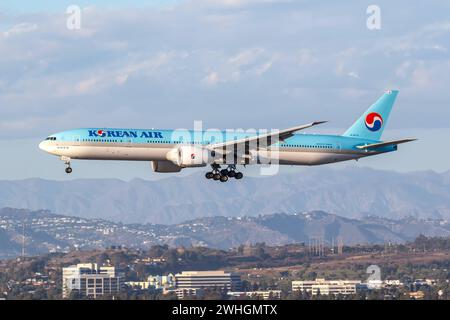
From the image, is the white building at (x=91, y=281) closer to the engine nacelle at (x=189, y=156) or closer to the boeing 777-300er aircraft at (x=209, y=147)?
the boeing 777-300er aircraft at (x=209, y=147)

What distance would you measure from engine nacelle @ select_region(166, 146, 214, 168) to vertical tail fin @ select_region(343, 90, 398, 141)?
19028 millimetres

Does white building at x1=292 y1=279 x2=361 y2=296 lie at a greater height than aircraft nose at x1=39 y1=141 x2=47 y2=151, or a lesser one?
lesser

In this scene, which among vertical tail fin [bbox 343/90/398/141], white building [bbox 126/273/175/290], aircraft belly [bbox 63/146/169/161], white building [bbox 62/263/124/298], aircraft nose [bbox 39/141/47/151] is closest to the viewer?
aircraft belly [bbox 63/146/169/161]

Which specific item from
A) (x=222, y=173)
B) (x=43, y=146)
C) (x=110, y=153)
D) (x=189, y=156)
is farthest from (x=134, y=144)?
(x=222, y=173)

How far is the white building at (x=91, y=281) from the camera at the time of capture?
118925 millimetres

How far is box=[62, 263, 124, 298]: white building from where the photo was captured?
11893 centimetres

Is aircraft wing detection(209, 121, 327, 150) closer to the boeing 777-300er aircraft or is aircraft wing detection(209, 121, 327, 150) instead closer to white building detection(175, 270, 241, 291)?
the boeing 777-300er aircraft

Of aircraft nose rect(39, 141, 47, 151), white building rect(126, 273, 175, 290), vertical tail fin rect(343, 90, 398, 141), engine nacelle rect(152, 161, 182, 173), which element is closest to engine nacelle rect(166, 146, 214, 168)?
engine nacelle rect(152, 161, 182, 173)

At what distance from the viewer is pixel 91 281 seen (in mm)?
123938

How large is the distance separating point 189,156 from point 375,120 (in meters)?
24.4

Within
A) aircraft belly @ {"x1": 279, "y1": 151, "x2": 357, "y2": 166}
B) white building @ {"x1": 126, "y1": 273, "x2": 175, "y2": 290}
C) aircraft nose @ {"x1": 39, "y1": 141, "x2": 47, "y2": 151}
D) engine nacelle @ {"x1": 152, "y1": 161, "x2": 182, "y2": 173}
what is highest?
aircraft nose @ {"x1": 39, "y1": 141, "x2": 47, "y2": 151}

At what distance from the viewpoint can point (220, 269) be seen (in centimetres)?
14962
